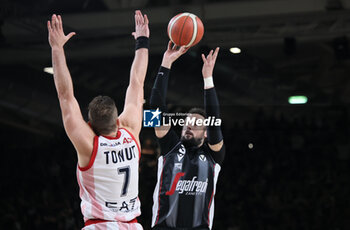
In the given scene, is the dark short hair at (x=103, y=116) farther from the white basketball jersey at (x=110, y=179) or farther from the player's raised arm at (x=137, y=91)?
the player's raised arm at (x=137, y=91)

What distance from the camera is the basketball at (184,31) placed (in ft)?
23.1

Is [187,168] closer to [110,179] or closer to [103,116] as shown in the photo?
[110,179]

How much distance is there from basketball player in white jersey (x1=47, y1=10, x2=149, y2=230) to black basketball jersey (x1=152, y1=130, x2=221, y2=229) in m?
1.90

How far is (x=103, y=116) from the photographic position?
379 cm

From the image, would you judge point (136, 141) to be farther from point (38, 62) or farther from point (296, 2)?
point (38, 62)

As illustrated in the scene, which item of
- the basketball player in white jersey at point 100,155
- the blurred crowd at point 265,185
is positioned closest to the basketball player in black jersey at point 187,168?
the basketball player in white jersey at point 100,155

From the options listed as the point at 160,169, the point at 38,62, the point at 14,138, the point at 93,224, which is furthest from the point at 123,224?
the point at 14,138

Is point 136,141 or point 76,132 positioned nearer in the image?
point 76,132

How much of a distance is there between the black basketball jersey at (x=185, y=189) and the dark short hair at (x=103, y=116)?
2285mm

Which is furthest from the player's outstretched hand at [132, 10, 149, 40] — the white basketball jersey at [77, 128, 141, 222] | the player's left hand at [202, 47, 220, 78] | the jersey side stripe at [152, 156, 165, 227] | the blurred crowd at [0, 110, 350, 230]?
the blurred crowd at [0, 110, 350, 230]

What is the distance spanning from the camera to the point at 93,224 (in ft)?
12.7

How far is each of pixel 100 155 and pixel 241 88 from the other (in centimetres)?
933

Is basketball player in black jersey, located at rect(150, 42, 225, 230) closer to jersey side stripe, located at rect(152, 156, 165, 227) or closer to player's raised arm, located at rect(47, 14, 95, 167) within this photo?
jersey side stripe, located at rect(152, 156, 165, 227)

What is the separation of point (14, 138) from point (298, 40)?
834 centimetres
